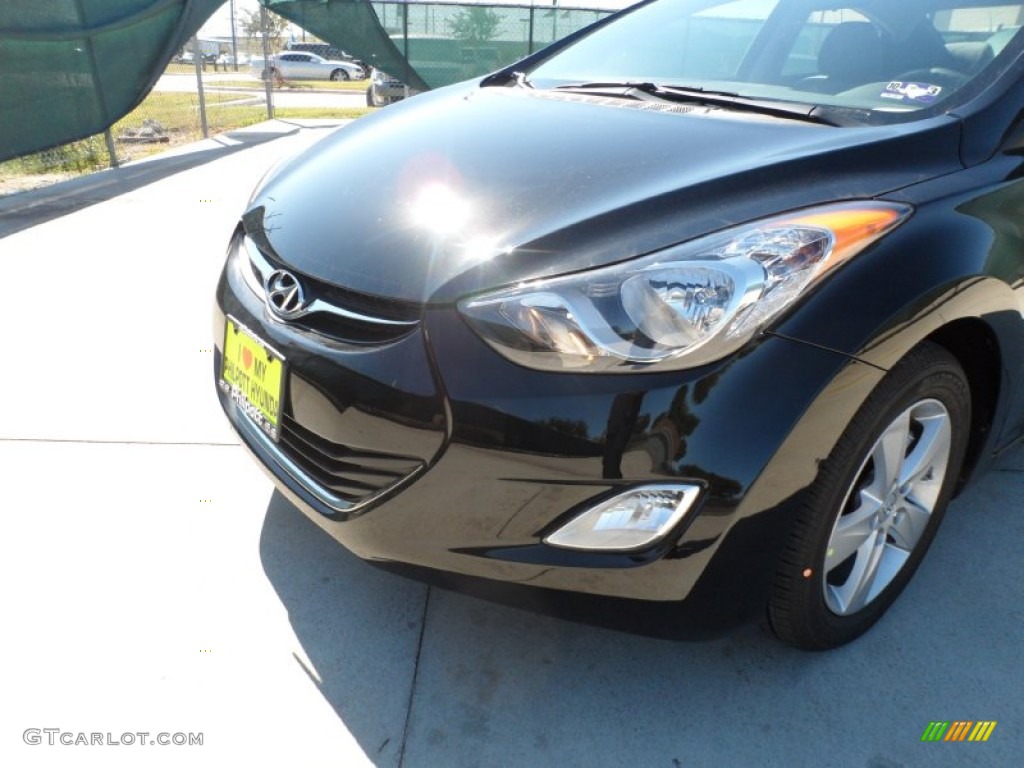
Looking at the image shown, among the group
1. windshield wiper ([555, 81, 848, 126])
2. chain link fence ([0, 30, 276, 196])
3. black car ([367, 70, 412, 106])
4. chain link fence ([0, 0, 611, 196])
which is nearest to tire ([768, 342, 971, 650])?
windshield wiper ([555, 81, 848, 126])

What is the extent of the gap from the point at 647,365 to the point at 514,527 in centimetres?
39

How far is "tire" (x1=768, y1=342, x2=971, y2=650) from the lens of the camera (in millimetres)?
1556

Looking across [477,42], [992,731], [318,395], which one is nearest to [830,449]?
[992,731]

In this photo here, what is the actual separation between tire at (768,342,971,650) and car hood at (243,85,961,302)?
1.42 ft

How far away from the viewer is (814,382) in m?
1.41

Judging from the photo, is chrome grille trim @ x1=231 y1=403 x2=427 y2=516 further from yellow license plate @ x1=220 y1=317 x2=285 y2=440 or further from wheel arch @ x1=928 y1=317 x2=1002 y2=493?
wheel arch @ x1=928 y1=317 x2=1002 y2=493

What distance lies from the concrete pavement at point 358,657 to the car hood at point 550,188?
0.85 meters

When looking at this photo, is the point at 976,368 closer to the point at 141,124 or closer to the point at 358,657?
the point at 358,657

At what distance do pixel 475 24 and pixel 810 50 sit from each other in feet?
33.0

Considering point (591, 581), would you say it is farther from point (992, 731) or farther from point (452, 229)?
point (992, 731)

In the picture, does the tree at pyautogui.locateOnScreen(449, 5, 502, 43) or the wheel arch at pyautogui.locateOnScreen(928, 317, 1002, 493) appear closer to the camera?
the wheel arch at pyautogui.locateOnScreen(928, 317, 1002, 493)

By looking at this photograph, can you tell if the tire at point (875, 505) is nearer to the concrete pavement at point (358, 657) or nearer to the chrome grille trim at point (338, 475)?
the concrete pavement at point (358, 657)

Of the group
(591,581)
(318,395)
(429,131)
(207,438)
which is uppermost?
(429,131)

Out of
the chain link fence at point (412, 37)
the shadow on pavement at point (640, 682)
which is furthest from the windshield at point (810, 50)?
the chain link fence at point (412, 37)
